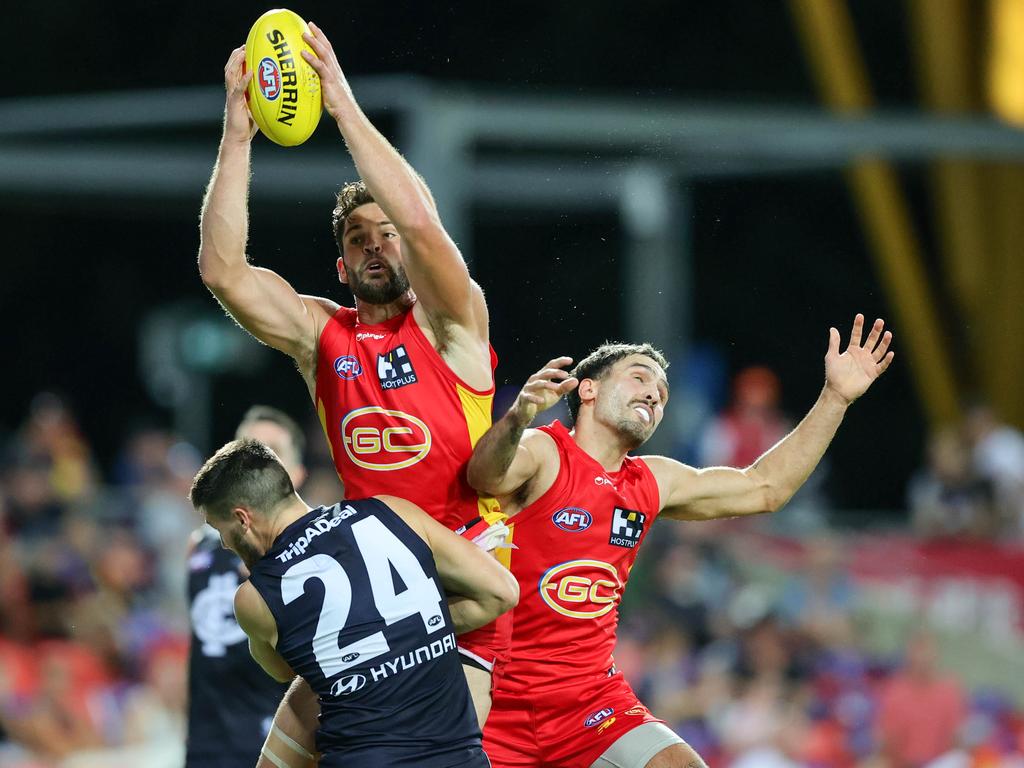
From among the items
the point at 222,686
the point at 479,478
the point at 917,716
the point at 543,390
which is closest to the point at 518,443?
the point at 479,478

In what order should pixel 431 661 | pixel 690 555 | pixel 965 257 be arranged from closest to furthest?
pixel 431 661 < pixel 690 555 < pixel 965 257

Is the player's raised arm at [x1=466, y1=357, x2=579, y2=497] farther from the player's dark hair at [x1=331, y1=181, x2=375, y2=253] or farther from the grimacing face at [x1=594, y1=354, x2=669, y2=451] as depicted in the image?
the player's dark hair at [x1=331, y1=181, x2=375, y2=253]

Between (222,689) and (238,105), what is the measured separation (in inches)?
116

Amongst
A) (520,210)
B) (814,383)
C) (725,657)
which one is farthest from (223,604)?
(814,383)

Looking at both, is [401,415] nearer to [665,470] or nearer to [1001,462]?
[665,470]

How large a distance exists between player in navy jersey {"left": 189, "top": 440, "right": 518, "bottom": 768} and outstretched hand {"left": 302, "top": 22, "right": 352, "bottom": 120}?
1.36m

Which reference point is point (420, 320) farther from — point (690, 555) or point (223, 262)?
point (690, 555)

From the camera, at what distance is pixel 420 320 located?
21.5 feet

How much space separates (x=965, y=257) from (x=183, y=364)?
10.7 m

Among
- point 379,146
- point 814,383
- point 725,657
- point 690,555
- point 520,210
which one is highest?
point 520,210

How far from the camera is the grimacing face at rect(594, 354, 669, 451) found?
7270mm

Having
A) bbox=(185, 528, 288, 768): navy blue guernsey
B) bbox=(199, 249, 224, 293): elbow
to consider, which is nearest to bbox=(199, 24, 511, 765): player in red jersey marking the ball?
bbox=(199, 249, 224, 293): elbow

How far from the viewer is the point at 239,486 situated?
6262 mm

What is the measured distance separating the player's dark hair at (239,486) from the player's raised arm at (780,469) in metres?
1.84
